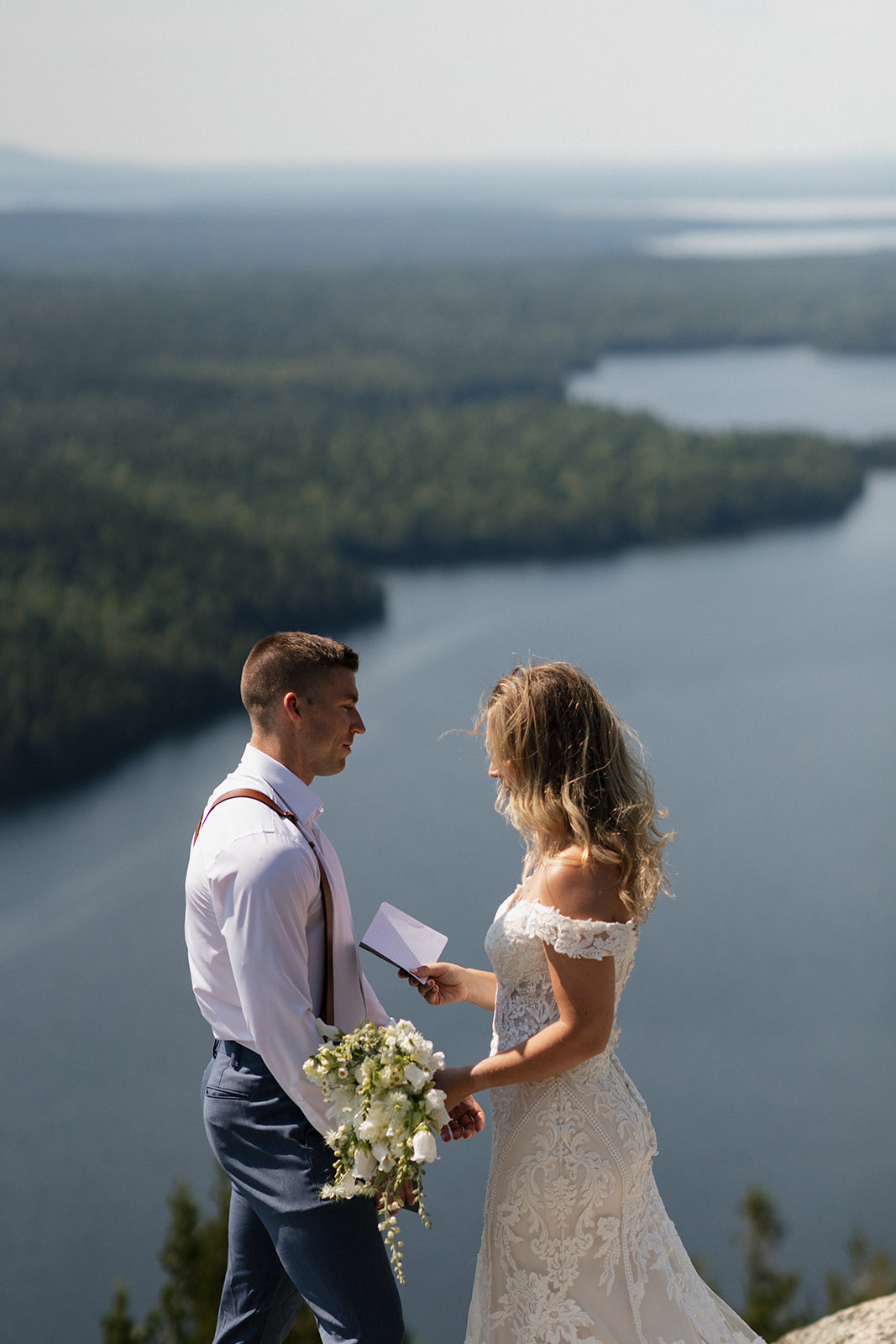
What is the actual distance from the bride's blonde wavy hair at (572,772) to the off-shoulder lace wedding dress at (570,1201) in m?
0.15

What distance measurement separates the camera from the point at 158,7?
1138cm

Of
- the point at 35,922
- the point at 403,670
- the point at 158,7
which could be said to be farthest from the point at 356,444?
the point at 35,922

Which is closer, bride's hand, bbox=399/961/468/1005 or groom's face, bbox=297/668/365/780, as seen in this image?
groom's face, bbox=297/668/365/780

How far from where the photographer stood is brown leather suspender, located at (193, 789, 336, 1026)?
6.46ft

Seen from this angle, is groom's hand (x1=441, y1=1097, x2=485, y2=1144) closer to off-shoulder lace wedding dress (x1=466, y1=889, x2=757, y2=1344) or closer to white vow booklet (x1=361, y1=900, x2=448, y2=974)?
off-shoulder lace wedding dress (x1=466, y1=889, x2=757, y2=1344)

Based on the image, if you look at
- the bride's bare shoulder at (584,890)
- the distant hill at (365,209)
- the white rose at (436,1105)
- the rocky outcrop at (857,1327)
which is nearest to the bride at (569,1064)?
the bride's bare shoulder at (584,890)

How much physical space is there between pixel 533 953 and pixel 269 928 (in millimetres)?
501

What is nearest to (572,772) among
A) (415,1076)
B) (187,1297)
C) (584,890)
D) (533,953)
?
(584,890)

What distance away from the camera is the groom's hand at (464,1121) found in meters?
2.10

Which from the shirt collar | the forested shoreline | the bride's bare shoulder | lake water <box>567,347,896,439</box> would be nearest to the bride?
the bride's bare shoulder

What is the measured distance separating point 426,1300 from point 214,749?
18.7ft

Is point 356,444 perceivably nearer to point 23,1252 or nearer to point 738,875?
point 738,875

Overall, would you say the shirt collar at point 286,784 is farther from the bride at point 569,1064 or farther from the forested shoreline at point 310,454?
the forested shoreline at point 310,454

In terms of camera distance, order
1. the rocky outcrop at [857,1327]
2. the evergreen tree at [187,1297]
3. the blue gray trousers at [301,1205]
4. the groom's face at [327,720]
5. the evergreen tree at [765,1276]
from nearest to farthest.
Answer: the blue gray trousers at [301,1205], the groom's face at [327,720], the rocky outcrop at [857,1327], the evergreen tree at [187,1297], the evergreen tree at [765,1276]
